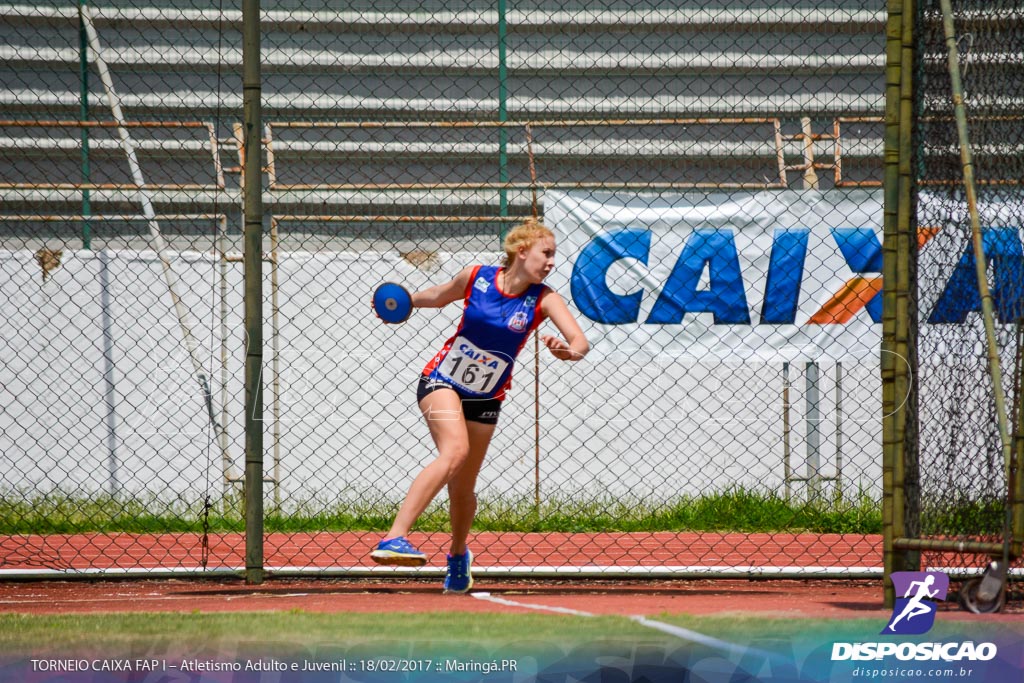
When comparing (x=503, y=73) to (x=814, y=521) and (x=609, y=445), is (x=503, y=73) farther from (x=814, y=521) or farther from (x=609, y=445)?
(x=814, y=521)

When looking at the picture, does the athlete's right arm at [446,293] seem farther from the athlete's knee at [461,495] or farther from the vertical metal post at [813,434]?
the vertical metal post at [813,434]

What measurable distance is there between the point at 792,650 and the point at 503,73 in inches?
310

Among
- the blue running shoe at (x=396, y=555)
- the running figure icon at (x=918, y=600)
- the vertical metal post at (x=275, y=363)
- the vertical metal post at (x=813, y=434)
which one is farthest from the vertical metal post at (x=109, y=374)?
the running figure icon at (x=918, y=600)

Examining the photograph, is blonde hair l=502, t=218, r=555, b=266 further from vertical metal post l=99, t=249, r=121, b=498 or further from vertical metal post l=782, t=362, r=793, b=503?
vertical metal post l=99, t=249, r=121, b=498

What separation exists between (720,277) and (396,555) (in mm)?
3701

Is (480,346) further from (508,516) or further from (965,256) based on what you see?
(508,516)

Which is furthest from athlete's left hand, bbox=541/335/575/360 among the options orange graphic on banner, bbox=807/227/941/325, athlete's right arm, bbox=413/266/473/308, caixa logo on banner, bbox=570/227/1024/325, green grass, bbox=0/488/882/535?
green grass, bbox=0/488/882/535

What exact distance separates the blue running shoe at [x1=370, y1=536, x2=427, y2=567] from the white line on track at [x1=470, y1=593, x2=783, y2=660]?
0.59 m

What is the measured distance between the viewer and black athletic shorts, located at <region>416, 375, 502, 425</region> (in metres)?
5.63

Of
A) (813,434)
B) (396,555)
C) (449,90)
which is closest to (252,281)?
(396,555)

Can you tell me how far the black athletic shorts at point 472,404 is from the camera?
222 inches

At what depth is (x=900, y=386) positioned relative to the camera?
508 centimetres

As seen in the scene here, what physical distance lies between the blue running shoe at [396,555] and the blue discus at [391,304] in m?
1.13

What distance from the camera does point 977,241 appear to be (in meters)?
4.82
